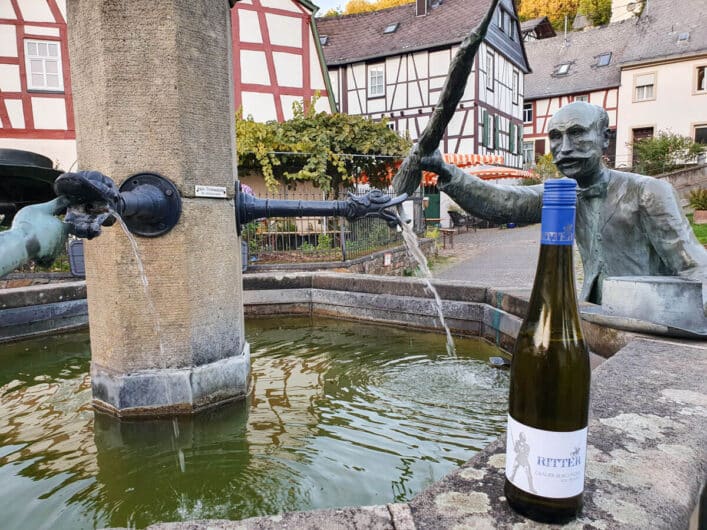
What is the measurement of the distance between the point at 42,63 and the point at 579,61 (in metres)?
30.2

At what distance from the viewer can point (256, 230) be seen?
10.1 metres

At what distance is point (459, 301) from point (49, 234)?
142 inches

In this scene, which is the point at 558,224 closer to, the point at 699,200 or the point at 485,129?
the point at 699,200

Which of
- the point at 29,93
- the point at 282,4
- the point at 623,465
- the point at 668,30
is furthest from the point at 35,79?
the point at 668,30

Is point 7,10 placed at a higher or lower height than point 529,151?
higher

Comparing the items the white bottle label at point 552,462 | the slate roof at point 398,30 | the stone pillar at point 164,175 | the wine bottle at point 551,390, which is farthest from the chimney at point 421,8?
the white bottle label at point 552,462

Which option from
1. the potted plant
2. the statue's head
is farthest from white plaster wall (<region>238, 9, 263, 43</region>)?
the statue's head

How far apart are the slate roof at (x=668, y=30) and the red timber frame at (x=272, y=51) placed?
21.3 meters

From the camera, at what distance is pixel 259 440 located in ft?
8.34

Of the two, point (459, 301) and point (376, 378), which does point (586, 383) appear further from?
point (459, 301)

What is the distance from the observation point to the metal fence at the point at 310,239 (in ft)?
32.0

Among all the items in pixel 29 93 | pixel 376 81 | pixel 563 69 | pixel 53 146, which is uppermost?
pixel 563 69

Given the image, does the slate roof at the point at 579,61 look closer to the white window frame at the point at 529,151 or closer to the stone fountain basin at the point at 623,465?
the white window frame at the point at 529,151

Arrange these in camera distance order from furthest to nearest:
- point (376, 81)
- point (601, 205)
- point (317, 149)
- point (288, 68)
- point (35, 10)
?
point (376, 81) → point (288, 68) → point (35, 10) → point (317, 149) → point (601, 205)
